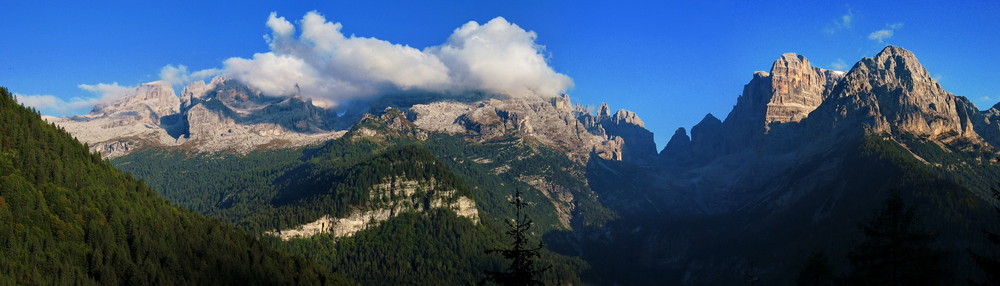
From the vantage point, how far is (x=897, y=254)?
6091 cm

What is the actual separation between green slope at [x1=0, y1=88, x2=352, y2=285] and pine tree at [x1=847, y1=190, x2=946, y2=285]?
125926 mm

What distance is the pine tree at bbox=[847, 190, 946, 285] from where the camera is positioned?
198ft

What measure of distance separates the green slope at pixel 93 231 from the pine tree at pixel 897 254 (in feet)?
413

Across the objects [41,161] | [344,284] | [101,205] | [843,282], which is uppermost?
[41,161]

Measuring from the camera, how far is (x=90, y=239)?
13725cm

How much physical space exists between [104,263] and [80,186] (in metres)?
29.0

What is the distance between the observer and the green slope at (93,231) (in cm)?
12475

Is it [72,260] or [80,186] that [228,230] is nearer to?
[80,186]

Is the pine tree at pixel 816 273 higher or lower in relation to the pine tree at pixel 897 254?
lower

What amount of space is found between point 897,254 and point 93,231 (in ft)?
473

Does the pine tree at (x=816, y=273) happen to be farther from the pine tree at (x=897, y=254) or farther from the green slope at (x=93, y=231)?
the green slope at (x=93, y=231)

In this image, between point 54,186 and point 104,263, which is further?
point 54,186

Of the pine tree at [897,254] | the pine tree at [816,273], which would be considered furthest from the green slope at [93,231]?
the pine tree at [897,254]

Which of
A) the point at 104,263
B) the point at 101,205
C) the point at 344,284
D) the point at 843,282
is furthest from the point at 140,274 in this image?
the point at 843,282
